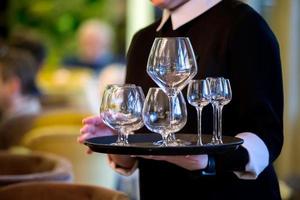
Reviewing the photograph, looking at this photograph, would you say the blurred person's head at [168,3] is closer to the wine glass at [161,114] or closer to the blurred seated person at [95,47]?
the wine glass at [161,114]

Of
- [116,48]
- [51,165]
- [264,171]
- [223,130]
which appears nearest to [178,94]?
[223,130]

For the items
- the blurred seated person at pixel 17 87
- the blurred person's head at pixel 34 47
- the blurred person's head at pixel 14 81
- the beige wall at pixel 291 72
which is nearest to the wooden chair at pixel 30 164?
the blurred seated person at pixel 17 87

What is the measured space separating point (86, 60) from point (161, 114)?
20.4ft

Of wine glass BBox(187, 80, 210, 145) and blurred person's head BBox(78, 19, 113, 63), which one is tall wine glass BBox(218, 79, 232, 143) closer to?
wine glass BBox(187, 80, 210, 145)

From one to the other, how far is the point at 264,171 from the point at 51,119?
239 centimetres

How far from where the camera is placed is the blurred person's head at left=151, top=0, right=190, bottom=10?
6.19 feet

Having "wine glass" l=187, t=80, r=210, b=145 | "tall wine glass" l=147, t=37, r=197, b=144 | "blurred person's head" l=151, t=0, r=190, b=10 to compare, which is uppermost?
"blurred person's head" l=151, t=0, r=190, b=10

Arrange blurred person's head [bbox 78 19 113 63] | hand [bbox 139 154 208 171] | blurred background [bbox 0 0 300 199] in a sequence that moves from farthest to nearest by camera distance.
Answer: blurred person's head [bbox 78 19 113 63] → blurred background [bbox 0 0 300 199] → hand [bbox 139 154 208 171]

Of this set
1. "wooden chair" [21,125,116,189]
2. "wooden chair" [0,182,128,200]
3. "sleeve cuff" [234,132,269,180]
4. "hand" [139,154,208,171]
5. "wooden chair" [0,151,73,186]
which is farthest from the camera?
"wooden chair" [21,125,116,189]

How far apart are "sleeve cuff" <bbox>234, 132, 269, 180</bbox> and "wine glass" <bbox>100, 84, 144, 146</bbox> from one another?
0.27 m

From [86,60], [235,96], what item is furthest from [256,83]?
[86,60]

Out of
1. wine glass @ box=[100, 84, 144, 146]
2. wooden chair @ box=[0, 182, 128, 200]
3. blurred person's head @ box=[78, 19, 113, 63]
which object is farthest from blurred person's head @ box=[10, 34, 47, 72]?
wine glass @ box=[100, 84, 144, 146]

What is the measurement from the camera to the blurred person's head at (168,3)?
1.89 m

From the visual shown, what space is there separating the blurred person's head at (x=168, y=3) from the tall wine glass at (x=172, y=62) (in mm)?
234
